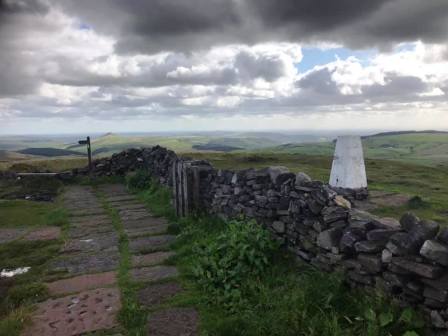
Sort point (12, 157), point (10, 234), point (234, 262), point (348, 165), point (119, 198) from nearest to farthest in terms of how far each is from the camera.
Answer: point (234, 262), point (10, 234), point (348, 165), point (119, 198), point (12, 157)

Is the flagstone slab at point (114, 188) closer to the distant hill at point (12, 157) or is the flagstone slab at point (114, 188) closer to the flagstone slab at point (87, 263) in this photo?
the flagstone slab at point (87, 263)

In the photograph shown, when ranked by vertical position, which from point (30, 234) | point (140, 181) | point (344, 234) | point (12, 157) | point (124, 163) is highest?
point (124, 163)

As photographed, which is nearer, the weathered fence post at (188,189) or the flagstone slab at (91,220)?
the weathered fence post at (188,189)

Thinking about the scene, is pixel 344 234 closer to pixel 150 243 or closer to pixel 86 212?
pixel 150 243

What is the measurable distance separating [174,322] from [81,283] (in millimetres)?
2184

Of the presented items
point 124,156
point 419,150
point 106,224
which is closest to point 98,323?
point 106,224

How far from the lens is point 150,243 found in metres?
8.72

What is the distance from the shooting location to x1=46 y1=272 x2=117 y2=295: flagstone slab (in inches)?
249

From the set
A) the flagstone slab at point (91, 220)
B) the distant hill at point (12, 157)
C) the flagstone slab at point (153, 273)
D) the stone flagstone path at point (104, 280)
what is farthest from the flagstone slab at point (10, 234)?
the distant hill at point (12, 157)

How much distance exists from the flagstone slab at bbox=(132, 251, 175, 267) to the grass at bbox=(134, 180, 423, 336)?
3.06ft

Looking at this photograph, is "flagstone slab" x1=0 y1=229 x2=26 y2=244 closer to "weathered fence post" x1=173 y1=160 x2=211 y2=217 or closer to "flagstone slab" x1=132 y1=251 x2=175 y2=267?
"flagstone slab" x1=132 y1=251 x2=175 y2=267

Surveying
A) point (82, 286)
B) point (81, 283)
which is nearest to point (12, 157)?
point (81, 283)

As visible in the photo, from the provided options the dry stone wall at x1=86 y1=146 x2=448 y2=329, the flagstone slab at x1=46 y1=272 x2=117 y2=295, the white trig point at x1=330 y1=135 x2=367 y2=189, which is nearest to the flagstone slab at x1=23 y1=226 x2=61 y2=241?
the flagstone slab at x1=46 y1=272 x2=117 y2=295

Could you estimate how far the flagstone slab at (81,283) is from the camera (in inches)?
249
